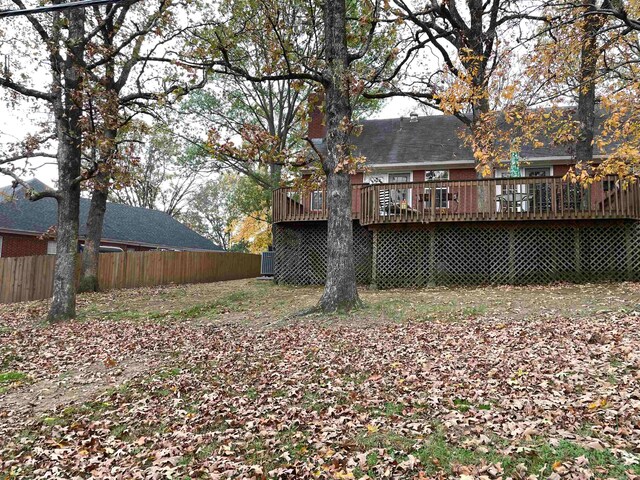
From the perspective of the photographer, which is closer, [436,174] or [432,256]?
[432,256]

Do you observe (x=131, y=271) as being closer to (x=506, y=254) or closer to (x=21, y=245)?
(x=21, y=245)

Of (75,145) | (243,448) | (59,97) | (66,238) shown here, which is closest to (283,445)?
(243,448)

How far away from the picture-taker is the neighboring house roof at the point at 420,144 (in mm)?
18094

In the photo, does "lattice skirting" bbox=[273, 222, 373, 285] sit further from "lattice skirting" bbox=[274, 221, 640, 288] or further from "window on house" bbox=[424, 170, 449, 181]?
"window on house" bbox=[424, 170, 449, 181]

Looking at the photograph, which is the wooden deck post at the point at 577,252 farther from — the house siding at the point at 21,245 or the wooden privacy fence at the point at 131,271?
the house siding at the point at 21,245

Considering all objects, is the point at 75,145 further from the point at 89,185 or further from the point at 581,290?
the point at 581,290

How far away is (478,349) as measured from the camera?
250 inches

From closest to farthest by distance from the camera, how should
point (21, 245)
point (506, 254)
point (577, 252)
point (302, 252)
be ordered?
point (577, 252)
point (506, 254)
point (302, 252)
point (21, 245)

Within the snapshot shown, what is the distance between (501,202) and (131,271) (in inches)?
588

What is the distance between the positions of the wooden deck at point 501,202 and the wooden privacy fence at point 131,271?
9.99 meters

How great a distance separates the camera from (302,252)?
16.6m

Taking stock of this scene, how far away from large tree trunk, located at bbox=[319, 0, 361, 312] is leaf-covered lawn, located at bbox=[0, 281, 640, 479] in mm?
822

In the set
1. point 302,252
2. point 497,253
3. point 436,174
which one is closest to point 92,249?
point 302,252

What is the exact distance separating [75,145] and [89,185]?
61.6 inches
